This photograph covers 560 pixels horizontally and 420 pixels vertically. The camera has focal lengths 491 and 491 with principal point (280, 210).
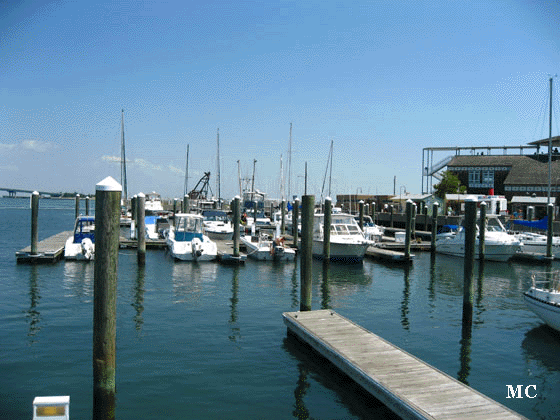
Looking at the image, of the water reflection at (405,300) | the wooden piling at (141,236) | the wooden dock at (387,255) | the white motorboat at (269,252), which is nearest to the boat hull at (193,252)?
the wooden piling at (141,236)

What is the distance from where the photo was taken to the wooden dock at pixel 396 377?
792cm

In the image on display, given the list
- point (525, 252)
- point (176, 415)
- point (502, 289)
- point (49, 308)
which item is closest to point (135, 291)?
point (49, 308)

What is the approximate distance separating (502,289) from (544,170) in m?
42.5

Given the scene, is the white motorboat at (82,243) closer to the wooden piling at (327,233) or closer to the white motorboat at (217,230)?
the white motorboat at (217,230)

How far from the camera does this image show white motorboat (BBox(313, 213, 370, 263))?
29469 mm

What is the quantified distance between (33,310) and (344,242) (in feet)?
58.5

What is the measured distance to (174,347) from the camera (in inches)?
502

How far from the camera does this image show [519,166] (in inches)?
2432

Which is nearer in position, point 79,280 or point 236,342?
point 236,342

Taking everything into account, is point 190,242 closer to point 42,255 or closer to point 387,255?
point 42,255

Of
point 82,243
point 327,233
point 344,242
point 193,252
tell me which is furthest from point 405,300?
point 82,243

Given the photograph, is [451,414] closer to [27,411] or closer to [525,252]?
[27,411]

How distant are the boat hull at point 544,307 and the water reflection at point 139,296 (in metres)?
11.9

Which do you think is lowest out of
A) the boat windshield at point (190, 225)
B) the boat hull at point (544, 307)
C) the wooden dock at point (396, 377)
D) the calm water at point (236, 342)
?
the calm water at point (236, 342)
